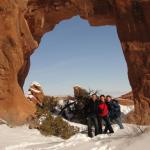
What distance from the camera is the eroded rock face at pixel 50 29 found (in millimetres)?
16156

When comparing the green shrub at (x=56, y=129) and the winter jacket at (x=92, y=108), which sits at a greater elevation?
the winter jacket at (x=92, y=108)

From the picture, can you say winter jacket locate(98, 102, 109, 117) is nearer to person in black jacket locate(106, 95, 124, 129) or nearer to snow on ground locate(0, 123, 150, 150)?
person in black jacket locate(106, 95, 124, 129)

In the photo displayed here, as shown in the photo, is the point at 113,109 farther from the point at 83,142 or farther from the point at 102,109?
the point at 83,142

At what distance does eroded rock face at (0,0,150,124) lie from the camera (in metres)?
16.2

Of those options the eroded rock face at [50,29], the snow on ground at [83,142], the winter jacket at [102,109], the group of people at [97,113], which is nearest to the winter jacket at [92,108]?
the group of people at [97,113]

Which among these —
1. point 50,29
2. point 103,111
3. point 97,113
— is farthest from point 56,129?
point 50,29

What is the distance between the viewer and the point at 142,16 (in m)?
19.5

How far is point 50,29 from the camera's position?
22.5 m

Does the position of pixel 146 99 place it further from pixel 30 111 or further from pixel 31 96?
pixel 31 96

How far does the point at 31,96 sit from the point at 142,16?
32.0 ft

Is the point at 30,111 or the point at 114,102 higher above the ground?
the point at 114,102

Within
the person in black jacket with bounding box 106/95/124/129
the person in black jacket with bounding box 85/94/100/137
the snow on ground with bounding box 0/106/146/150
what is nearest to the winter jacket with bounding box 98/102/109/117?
the person in black jacket with bounding box 85/94/100/137

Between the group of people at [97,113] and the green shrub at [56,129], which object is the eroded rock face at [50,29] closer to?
the green shrub at [56,129]

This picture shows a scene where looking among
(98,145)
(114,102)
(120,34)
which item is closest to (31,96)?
(120,34)
